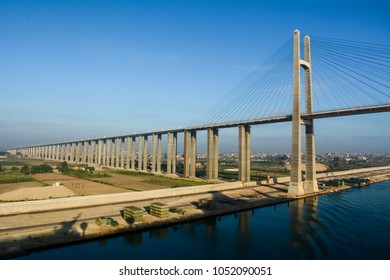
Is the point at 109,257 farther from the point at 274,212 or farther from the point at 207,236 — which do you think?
the point at 274,212

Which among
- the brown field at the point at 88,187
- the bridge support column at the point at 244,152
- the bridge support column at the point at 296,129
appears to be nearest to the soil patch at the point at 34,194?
the brown field at the point at 88,187

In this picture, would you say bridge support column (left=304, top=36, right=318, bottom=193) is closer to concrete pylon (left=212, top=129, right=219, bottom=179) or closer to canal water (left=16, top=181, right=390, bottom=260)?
canal water (left=16, top=181, right=390, bottom=260)

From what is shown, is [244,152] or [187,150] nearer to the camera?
[244,152]

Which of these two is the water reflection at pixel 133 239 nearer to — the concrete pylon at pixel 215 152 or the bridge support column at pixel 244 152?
the bridge support column at pixel 244 152

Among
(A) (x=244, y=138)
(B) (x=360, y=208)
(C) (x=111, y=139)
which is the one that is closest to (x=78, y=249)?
(B) (x=360, y=208)

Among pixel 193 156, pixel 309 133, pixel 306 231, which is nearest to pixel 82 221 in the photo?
pixel 306 231

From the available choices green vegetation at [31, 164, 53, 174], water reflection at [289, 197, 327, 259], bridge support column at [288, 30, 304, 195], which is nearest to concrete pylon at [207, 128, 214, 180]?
bridge support column at [288, 30, 304, 195]

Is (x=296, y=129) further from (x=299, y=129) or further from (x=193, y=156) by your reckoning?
(x=193, y=156)
